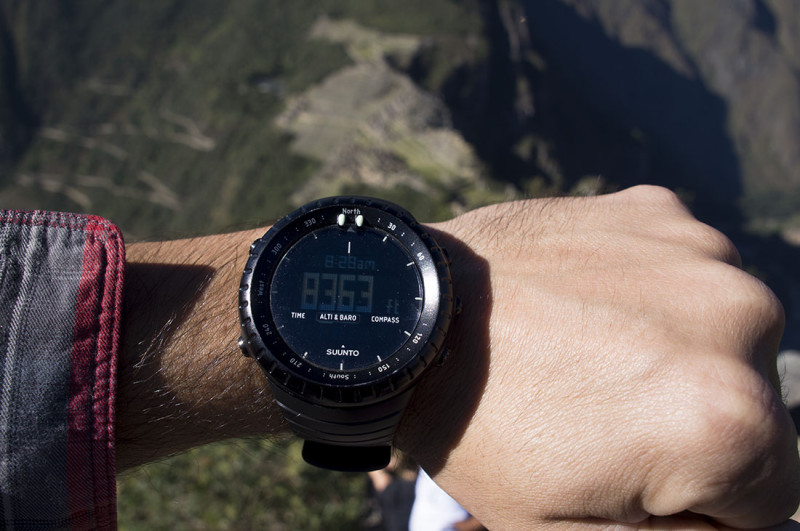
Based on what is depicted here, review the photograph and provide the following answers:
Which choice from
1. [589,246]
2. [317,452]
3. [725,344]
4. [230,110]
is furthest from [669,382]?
[230,110]

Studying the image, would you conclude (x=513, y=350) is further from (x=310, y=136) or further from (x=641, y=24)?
(x=641, y=24)

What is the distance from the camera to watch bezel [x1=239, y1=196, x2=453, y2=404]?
1.74m

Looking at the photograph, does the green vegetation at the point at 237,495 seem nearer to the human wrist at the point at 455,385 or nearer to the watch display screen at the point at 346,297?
the human wrist at the point at 455,385

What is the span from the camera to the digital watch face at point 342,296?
176 cm

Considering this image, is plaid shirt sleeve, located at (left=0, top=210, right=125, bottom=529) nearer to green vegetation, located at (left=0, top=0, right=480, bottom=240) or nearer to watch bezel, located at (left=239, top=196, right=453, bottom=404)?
watch bezel, located at (left=239, top=196, right=453, bottom=404)

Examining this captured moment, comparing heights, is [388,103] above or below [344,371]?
below

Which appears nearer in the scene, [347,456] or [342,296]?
[342,296]

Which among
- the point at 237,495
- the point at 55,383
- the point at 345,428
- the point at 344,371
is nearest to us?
the point at 55,383

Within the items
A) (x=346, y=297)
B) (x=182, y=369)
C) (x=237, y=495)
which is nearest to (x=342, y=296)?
(x=346, y=297)

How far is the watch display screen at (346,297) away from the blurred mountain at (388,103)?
40.2 meters

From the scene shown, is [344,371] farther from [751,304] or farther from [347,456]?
[751,304]

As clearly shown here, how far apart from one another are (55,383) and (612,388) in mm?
1496

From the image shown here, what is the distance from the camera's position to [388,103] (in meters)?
59.8

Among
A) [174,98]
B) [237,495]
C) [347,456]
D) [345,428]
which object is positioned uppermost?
[345,428]
